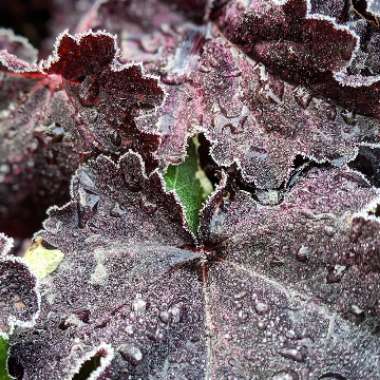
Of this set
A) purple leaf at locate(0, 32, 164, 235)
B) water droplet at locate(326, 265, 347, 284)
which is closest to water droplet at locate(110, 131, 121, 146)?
purple leaf at locate(0, 32, 164, 235)

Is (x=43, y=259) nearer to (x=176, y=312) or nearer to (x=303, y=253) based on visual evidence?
(x=176, y=312)

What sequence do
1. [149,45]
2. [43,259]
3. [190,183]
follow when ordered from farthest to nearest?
[149,45], [190,183], [43,259]

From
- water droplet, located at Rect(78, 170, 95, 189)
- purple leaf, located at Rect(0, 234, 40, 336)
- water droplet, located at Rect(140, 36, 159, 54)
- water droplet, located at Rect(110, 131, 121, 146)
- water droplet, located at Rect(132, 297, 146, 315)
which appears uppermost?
water droplet, located at Rect(140, 36, 159, 54)

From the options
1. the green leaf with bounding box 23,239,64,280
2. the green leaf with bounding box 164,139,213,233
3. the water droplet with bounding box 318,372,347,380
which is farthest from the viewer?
the green leaf with bounding box 164,139,213,233

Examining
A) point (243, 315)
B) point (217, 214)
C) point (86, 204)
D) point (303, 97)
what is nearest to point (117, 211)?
point (86, 204)

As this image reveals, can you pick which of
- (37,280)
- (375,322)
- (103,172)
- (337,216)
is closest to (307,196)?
(337,216)

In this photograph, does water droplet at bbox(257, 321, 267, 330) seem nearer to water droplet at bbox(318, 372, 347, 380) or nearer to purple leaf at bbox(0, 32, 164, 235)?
water droplet at bbox(318, 372, 347, 380)

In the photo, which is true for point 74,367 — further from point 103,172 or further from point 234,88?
point 234,88

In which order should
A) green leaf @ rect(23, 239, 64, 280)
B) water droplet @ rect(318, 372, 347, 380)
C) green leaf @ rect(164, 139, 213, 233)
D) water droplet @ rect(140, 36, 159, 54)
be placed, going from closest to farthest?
water droplet @ rect(318, 372, 347, 380)
green leaf @ rect(23, 239, 64, 280)
green leaf @ rect(164, 139, 213, 233)
water droplet @ rect(140, 36, 159, 54)
